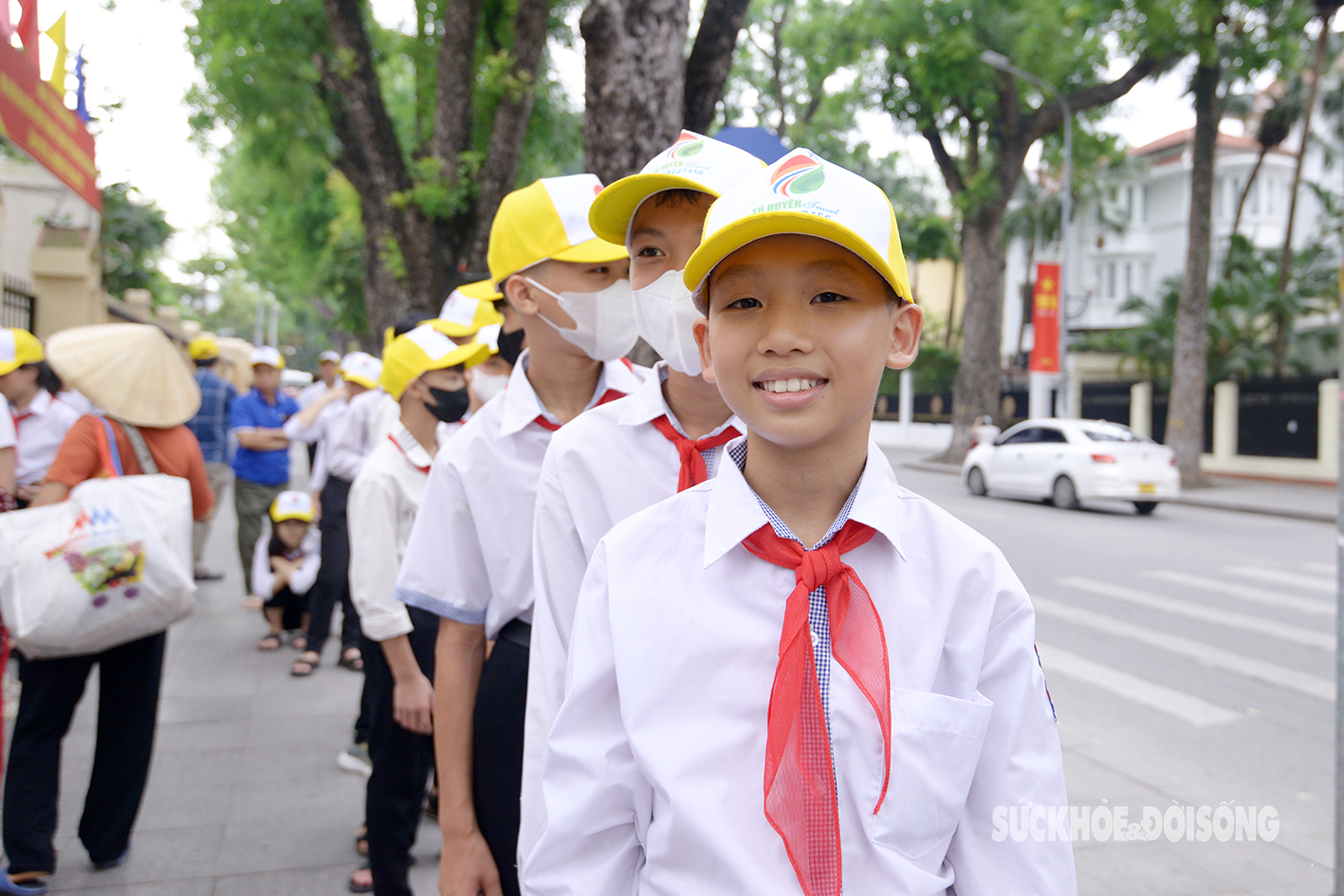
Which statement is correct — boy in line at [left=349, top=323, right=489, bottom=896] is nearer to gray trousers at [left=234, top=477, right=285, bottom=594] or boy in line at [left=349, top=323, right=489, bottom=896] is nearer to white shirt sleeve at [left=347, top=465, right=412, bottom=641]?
white shirt sleeve at [left=347, top=465, right=412, bottom=641]

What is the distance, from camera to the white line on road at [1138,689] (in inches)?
236

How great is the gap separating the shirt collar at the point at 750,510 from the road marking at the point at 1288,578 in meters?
10.1

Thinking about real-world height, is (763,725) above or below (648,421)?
below

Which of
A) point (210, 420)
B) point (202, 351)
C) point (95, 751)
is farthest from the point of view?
point (202, 351)

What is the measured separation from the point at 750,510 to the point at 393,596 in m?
2.02

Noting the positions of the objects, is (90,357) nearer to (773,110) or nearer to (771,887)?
(771,887)

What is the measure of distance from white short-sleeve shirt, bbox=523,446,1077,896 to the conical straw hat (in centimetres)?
304

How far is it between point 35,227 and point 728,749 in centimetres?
1589

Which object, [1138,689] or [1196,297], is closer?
[1138,689]

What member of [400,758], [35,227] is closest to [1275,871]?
[400,758]

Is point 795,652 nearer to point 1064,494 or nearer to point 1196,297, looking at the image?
point 1064,494

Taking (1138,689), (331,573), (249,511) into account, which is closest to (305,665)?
(331,573)

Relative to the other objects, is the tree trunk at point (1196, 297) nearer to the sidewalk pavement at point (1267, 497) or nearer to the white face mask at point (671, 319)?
the sidewalk pavement at point (1267, 497)

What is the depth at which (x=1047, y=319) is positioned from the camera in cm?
2228
